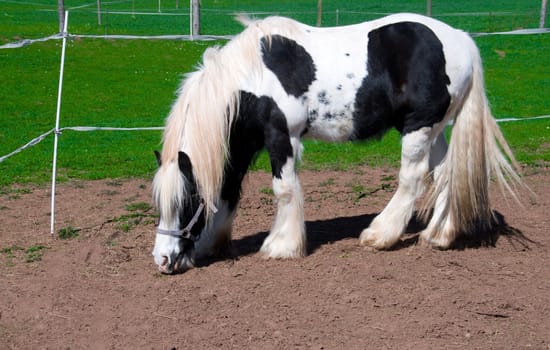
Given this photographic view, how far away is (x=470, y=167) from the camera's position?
6160 millimetres

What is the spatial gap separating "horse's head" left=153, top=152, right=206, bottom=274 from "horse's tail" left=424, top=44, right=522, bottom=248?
212cm

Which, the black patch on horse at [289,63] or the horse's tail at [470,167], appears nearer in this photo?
the black patch on horse at [289,63]

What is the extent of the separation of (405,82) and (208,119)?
170 centimetres

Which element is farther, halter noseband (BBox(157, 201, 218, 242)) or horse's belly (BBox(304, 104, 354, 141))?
horse's belly (BBox(304, 104, 354, 141))

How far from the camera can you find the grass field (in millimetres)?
10422

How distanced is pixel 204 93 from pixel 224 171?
67cm

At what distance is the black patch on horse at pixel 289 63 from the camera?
19.6ft

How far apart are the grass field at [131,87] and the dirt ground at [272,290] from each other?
51.4 inches

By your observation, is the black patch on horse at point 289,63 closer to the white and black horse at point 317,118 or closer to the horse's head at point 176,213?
the white and black horse at point 317,118

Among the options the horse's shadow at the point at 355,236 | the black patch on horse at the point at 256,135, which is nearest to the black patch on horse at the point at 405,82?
the black patch on horse at the point at 256,135

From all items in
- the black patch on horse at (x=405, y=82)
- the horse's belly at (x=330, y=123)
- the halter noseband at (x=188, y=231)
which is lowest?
the halter noseband at (x=188, y=231)

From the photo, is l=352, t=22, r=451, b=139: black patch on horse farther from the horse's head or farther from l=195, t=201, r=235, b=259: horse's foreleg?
the horse's head

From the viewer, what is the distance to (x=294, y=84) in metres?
5.96

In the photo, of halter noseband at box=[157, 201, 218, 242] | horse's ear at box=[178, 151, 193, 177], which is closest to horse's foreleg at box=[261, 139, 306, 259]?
halter noseband at box=[157, 201, 218, 242]
